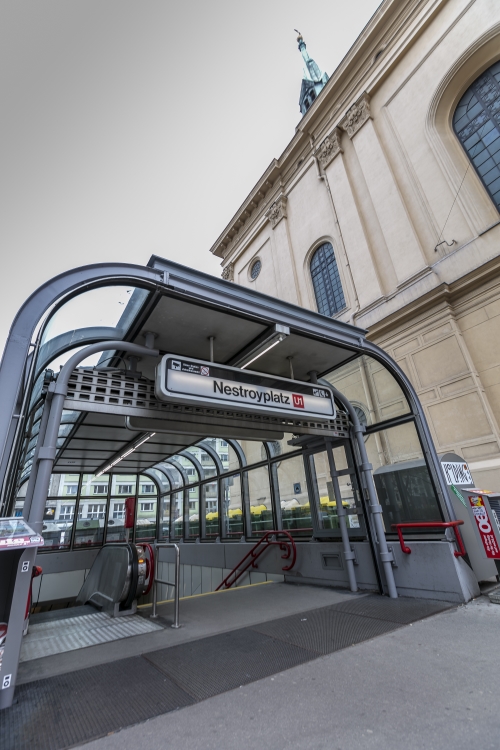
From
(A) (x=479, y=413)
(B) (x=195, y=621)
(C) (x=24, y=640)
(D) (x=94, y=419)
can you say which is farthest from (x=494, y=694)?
(A) (x=479, y=413)

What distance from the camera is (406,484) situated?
20.3ft

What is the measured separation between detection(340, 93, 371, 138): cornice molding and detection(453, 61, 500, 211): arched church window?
13.6 ft

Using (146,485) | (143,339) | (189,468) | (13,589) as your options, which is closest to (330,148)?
(189,468)

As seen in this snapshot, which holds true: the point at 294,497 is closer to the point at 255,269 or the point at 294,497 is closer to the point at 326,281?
the point at 326,281

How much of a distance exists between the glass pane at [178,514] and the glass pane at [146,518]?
1.37m

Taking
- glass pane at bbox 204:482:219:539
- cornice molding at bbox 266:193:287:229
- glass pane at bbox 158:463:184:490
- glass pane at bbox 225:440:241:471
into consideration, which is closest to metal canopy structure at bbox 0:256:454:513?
glass pane at bbox 225:440:241:471

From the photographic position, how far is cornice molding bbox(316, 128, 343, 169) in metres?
16.4

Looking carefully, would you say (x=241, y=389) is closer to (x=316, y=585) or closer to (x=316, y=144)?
(x=316, y=585)

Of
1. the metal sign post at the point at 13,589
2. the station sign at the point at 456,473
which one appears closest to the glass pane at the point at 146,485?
the station sign at the point at 456,473

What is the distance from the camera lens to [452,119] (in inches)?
485

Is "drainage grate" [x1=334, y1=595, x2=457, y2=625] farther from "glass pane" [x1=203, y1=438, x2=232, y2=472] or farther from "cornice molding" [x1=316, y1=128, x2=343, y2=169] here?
"cornice molding" [x1=316, y1=128, x2=343, y2=169]

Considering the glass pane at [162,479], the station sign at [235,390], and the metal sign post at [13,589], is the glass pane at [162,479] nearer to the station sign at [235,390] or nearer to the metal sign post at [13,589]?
the station sign at [235,390]

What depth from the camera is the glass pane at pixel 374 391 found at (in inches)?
267

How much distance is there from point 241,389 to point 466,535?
4.09 metres
